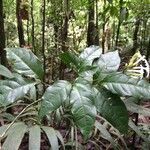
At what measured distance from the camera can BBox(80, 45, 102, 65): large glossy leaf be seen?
1314 mm

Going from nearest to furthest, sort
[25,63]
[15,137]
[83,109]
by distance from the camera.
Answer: [83,109] < [25,63] < [15,137]

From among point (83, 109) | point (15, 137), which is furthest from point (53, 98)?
point (15, 137)

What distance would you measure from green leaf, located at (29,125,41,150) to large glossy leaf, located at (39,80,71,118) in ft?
2.46

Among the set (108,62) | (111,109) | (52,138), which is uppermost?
(108,62)

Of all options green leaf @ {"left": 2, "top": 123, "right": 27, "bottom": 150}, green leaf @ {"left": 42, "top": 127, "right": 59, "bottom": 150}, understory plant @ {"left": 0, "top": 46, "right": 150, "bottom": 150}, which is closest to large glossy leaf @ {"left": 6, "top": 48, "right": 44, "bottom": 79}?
understory plant @ {"left": 0, "top": 46, "right": 150, "bottom": 150}

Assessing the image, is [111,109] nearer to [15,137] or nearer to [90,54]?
[90,54]

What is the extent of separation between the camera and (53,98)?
109 cm

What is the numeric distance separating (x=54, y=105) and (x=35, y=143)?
0.79 metres

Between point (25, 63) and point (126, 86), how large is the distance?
37cm

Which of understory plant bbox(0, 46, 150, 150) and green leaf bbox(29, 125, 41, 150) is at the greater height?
understory plant bbox(0, 46, 150, 150)

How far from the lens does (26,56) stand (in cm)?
130

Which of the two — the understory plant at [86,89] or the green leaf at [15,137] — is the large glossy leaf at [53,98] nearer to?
the understory plant at [86,89]

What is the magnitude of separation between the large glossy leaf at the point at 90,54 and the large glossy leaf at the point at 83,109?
215mm

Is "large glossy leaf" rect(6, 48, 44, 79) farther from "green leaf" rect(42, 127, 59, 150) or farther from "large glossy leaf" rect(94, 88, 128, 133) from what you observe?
"green leaf" rect(42, 127, 59, 150)
